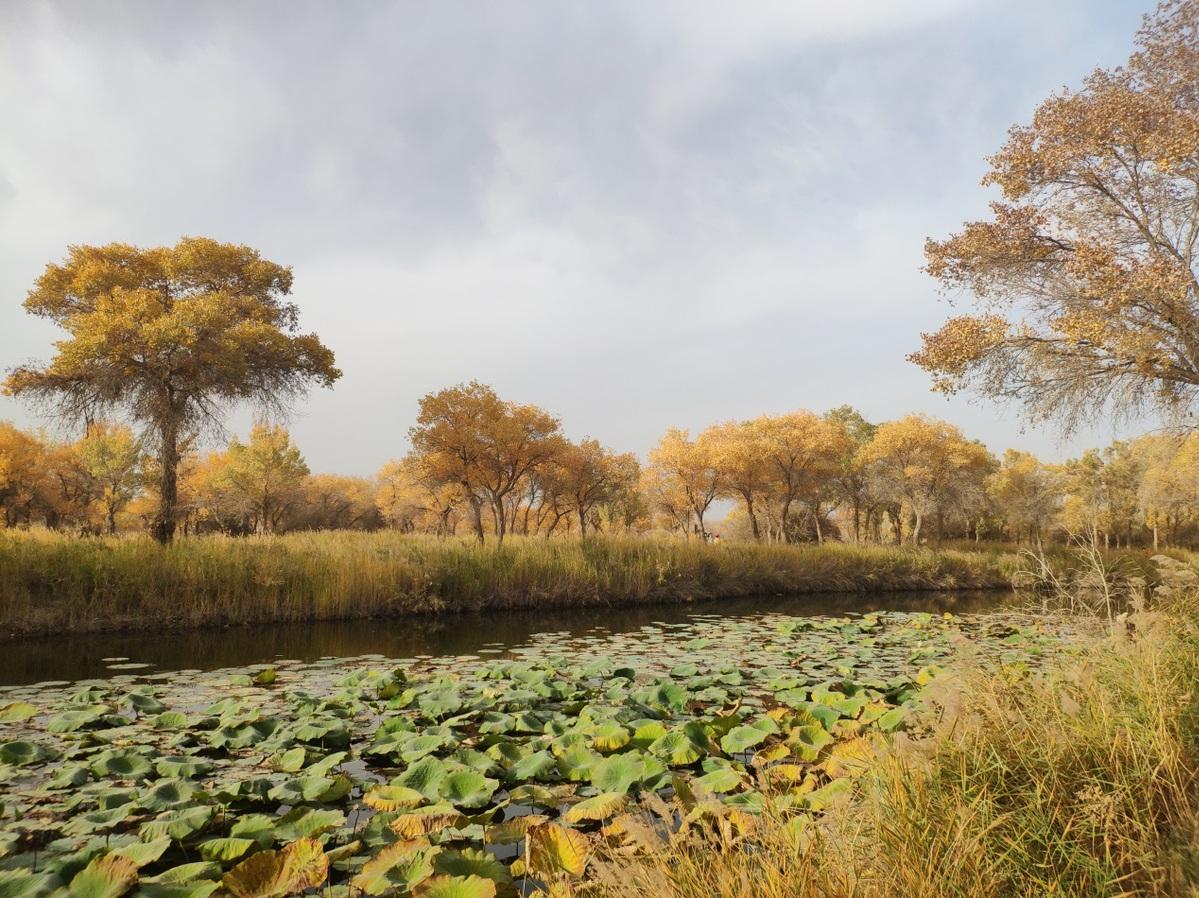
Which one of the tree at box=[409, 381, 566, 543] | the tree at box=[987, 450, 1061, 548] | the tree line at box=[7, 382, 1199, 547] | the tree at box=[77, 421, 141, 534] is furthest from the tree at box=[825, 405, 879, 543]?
the tree at box=[77, 421, 141, 534]

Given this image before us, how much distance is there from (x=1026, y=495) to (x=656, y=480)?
32.9m

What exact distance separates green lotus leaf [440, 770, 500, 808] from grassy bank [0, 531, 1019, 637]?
1136 cm

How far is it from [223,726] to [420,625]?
8.69 m

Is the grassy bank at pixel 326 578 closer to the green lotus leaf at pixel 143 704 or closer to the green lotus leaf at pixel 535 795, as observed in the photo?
the green lotus leaf at pixel 143 704

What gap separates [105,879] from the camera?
232cm

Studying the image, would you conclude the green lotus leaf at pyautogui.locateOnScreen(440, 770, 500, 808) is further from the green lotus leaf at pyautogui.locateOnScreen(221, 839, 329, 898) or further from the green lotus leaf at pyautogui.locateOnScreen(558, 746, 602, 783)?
the green lotus leaf at pyautogui.locateOnScreen(221, 839, 329, 898)

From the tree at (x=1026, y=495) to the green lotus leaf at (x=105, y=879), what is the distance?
58.8 meters

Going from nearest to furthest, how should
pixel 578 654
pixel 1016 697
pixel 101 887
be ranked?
1. pixel 101 887
2. pixel 1016 697
3. pixel 578 654

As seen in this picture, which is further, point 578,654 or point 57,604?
point 57,604

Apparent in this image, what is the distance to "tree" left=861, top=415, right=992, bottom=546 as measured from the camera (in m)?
42.6

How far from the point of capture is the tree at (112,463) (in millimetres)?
40594

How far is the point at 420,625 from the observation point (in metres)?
13.1

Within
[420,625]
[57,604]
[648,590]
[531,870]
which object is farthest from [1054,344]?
[57,604]

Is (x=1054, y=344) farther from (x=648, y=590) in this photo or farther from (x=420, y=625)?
(x=420, y=625)
